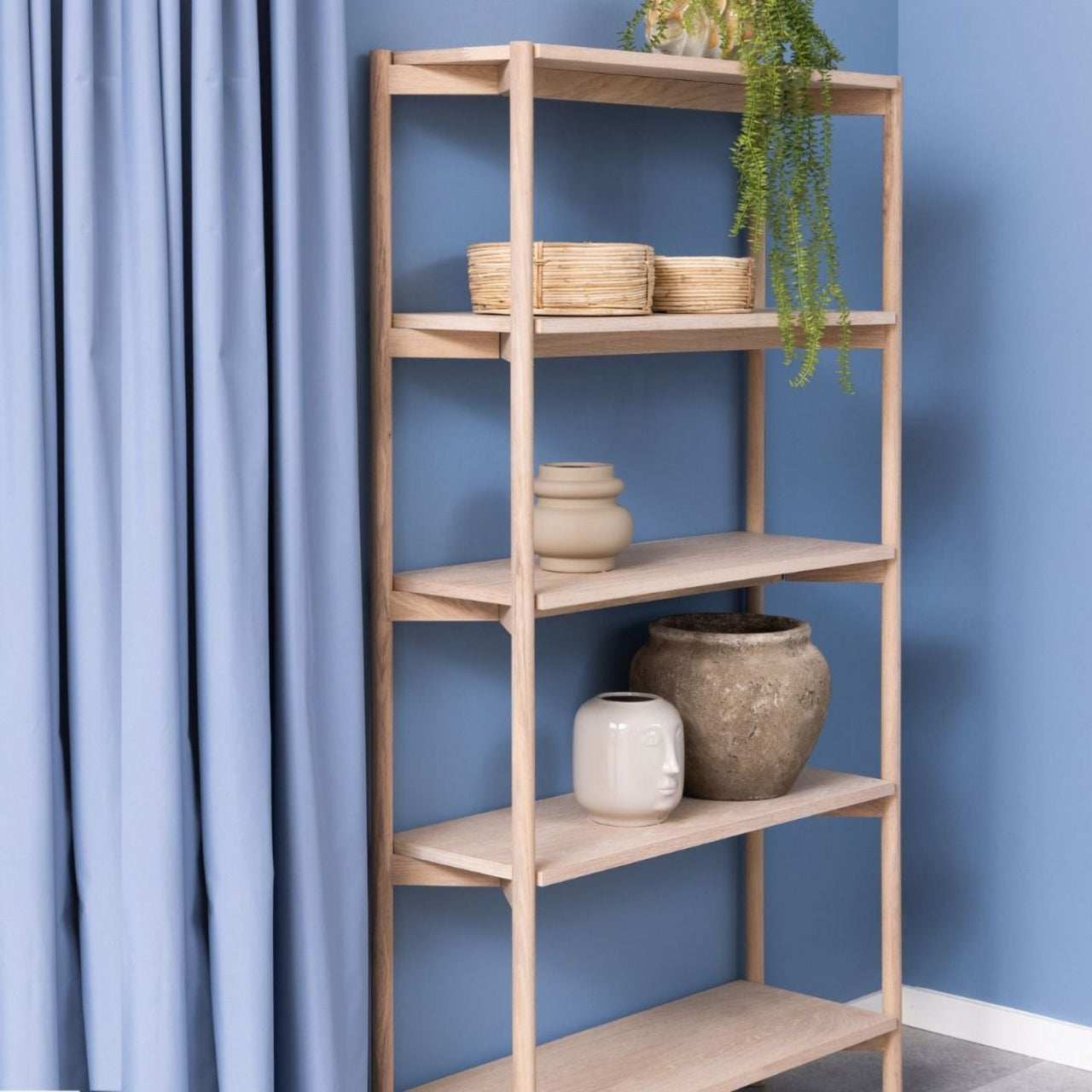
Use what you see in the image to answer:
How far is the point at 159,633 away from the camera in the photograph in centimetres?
195

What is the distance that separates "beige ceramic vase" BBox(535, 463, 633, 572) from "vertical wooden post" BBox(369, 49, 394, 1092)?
0.69 ft

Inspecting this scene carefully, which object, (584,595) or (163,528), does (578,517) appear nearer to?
(584,595)

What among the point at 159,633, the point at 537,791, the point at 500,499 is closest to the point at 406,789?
the point at 537,791

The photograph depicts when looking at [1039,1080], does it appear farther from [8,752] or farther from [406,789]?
[8,752]

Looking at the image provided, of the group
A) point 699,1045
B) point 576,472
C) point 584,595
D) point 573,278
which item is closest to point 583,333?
point 573,278

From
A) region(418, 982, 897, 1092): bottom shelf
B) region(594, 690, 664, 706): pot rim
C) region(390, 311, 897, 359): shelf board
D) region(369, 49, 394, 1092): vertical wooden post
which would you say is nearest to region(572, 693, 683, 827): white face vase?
region(594, 690, 664, 706): pot rim

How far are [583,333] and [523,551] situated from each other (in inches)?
11.8

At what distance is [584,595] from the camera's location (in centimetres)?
226

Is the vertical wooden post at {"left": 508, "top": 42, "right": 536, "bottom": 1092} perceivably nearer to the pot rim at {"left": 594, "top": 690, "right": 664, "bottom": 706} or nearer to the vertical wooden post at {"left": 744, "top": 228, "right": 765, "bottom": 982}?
the pot rim at {"left": 594, "top": 690, "right": 664, "bottom": 706}

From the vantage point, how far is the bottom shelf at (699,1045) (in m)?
2.50

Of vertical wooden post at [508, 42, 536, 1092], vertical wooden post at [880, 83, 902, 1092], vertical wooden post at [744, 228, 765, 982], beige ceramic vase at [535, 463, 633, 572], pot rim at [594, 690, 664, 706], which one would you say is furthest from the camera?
vertical wooden post at [744, 228, 765, 982]

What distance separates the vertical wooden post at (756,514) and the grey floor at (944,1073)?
0.63ft

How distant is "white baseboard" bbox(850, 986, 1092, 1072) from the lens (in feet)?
10.1

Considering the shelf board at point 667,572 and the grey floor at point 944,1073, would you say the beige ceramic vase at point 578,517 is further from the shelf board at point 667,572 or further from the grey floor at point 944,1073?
the grey floor at point 944,1073
